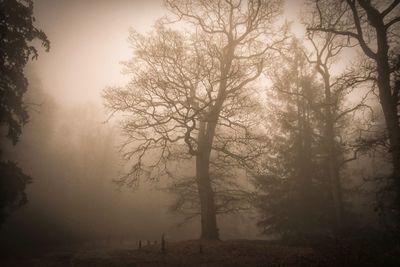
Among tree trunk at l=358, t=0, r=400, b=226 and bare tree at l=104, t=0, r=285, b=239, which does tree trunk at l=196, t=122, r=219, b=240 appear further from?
tree trunk at l=358, t=0, r=400, b=226

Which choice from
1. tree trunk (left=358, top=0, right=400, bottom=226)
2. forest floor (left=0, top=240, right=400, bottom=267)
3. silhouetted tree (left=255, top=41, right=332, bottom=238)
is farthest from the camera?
silhouetted tree (left=255, top=41, right=332, bottom=238)

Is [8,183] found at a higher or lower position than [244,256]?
higher

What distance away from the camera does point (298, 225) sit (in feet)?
61.4

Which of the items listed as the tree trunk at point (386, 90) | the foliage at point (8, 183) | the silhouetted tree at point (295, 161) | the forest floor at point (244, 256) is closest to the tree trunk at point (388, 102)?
the tree trunk at point (386, 90)

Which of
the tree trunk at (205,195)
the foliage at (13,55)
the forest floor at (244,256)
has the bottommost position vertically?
the forest floor at (244,256)

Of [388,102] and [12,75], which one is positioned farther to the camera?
[12,75]

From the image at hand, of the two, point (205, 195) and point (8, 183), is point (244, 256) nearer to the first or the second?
point (205, 195)

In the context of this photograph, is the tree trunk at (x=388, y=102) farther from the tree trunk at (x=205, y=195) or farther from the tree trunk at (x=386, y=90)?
the tree trunk at (x=205, y=195)

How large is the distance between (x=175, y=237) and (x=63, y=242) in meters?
15.0

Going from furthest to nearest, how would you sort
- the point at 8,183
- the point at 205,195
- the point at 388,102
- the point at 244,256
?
the point at 205,195 → the point at 8,183 → the point at 244,256 → the point at 388,102

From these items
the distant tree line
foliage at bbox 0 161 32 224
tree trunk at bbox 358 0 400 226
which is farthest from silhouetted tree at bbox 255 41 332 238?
foliage at bbox 0 161 32 224

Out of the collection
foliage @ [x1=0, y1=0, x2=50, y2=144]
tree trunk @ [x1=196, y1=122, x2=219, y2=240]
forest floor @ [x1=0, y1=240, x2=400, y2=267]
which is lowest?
forest floor @ [x1=0, y1=240, x2=400, y2=267]

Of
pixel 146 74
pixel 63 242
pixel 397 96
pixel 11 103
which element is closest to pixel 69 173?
pixel 63 242

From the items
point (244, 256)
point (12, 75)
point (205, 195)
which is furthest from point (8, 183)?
point (244, 256)
